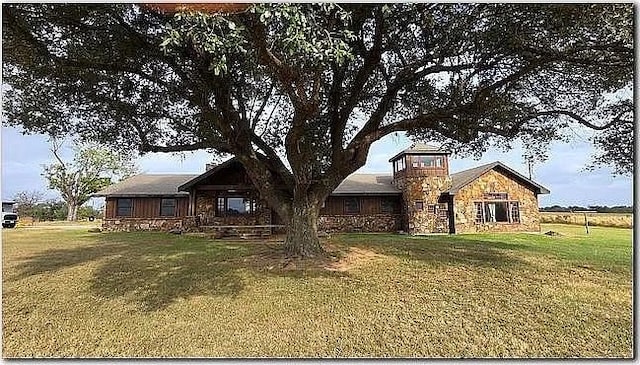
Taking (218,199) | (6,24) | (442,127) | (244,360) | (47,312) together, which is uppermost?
(6,24)

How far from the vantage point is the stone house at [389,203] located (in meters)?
14.8

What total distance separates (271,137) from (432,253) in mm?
4286

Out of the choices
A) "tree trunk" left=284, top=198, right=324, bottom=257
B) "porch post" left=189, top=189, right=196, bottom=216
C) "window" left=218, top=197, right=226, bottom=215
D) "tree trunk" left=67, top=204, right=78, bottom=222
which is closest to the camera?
"tree trunk" left=284, top=198, right=324, bottom=257

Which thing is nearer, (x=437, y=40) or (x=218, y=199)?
(x=437, y=40)

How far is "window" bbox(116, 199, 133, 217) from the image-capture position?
607 inches

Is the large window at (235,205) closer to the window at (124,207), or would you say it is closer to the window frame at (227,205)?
the window frame at (227,205)

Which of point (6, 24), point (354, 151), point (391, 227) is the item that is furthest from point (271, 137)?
point (391, 227)

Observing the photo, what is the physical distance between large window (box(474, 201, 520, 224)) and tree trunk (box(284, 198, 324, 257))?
9.85 metres

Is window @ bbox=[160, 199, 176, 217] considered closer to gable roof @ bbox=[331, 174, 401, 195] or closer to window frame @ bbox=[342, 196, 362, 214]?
gable roof @ bbox=[331, 174, 401, 195]

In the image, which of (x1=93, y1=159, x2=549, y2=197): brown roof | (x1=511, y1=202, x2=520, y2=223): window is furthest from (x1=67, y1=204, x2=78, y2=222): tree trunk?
(x1=511, y1=202, x2=520, y2=223): window

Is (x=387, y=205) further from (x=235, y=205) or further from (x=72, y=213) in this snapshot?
(x=72, y=213)

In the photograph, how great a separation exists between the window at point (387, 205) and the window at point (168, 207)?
7896 millimetres

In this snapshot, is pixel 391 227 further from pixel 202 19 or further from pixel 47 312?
pixel 202 19

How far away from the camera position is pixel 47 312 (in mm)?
4816
